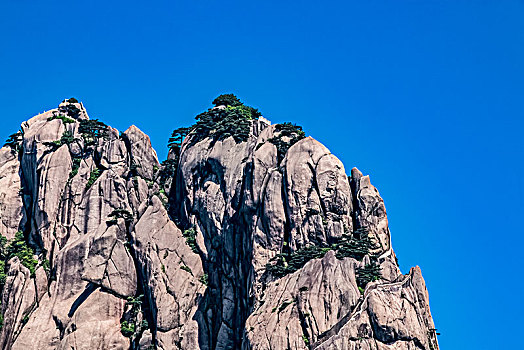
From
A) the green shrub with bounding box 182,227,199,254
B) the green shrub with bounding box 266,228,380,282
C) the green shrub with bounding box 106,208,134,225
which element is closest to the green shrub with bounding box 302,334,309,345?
the green shrub with bounding box 266,228,380,282

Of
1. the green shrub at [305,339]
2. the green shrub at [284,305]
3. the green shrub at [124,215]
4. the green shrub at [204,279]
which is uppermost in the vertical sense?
the green shrub at [124,215]

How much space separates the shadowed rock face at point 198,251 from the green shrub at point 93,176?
0.18 meters

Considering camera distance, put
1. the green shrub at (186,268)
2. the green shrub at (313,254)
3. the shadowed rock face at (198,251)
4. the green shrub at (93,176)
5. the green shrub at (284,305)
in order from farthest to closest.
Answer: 1. the green shrub at (93,176)
2. the green shrub at (186,268)
3. the green shrub at (313,254)
4. the green shrub at (284,305)
5. the shadowed rock face at (198,251)

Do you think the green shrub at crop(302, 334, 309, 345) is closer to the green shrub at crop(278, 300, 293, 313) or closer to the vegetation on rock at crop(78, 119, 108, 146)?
the green shrub at crop(278, 300, 293, 313)

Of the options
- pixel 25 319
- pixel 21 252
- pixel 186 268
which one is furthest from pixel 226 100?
pixel 25 319

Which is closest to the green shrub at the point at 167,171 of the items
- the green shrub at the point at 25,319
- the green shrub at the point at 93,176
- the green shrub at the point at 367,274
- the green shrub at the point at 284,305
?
the green shrub at the point at 93,176

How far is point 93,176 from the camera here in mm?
155750

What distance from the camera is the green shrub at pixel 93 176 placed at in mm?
154875

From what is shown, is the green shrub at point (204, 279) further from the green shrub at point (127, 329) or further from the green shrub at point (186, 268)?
the green shrub at point (127, 329)

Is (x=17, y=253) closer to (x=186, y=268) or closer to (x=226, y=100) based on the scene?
(x=186, y=268)

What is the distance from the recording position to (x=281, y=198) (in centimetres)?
13612

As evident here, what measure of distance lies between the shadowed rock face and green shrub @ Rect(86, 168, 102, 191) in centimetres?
18

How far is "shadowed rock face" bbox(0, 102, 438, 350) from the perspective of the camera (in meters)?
124

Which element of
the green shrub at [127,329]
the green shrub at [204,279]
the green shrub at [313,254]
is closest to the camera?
the green shrub at [313,254]
